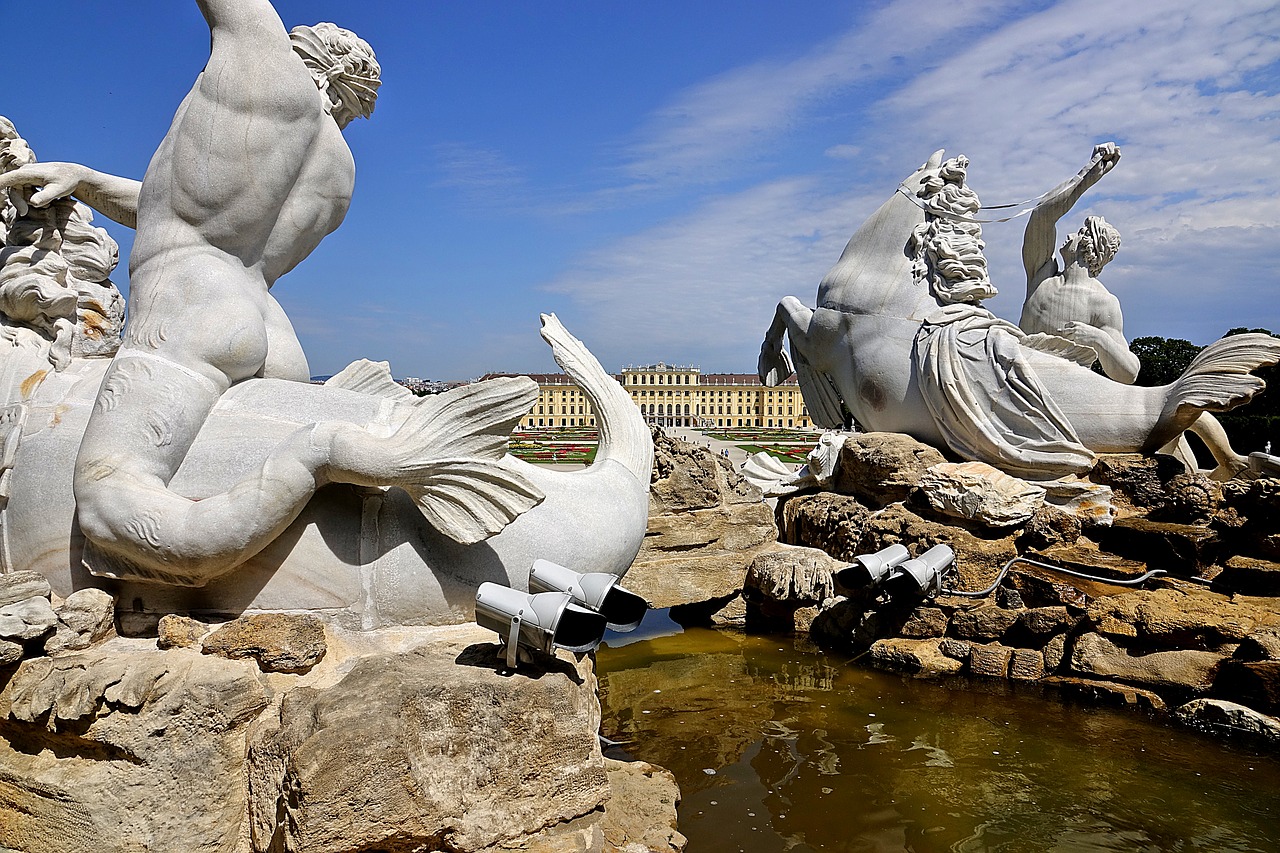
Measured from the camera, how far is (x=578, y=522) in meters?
3.25

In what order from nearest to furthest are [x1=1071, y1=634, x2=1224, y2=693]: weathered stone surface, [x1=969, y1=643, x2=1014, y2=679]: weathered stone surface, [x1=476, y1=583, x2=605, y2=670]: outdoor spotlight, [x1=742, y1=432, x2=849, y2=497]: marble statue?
[x1=476, y1=583, x2=605, y2=670]: outdoor spotlight < [x1=1071, y1=634, x2=1224, y2=693]: weathered stone surface < [x1=969, y1=643, x2=1014, y2=679]: weathered stone surface < [x1=742, y1=432, x2=849, y2=497]: marble statue

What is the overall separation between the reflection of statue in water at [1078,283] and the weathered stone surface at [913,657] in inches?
138

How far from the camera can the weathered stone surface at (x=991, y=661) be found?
16.1 feet

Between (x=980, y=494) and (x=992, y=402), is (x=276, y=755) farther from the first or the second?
(x=992, y=402)

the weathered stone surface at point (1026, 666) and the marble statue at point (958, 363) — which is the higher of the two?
the marble statue at point (958, 363)

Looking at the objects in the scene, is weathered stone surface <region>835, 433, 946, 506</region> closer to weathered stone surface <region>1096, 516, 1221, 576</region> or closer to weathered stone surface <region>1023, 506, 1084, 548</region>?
weathered stone surface <region>1023, 506, 1084, 548</region>

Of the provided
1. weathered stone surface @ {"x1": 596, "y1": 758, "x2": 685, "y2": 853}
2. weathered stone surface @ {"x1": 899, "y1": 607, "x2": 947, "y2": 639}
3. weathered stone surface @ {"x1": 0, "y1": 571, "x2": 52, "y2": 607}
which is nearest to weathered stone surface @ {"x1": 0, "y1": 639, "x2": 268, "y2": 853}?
weathered stone surface @ {"x1": 0, "y1": 571, "x2": 52, "y2": 607}

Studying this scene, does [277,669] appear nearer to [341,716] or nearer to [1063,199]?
[341,716]

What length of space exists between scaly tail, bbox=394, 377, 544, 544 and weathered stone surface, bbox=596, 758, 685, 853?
931mm

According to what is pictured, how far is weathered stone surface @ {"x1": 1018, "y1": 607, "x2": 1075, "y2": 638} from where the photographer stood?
194 inches

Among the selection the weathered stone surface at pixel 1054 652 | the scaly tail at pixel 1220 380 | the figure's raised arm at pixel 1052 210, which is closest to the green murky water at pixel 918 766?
the weathered stone surface at pixel 1054 652

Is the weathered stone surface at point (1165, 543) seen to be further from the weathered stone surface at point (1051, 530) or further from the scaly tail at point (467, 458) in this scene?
the scaly tail at point (467, 458)

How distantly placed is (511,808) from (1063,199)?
7.22 meters

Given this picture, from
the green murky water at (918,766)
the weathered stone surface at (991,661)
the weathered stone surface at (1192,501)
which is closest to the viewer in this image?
the green murky water at (918,766)
